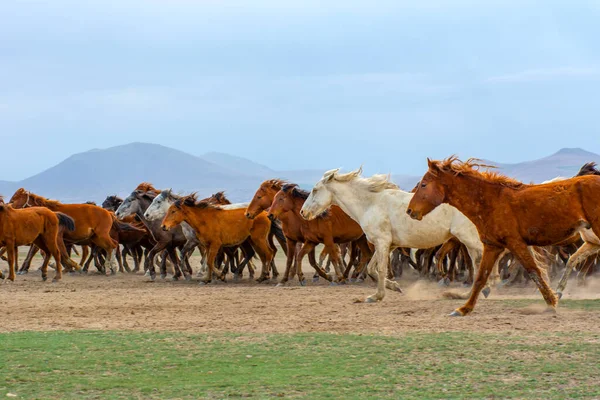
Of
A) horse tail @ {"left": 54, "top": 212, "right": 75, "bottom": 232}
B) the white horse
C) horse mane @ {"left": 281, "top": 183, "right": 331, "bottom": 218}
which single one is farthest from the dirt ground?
horse tail @ {"left": 54, "top": 212, "right": 75, "bottom": 232}

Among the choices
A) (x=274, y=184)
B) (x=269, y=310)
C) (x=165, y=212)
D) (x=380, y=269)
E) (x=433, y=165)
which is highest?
(x=274, y=184)

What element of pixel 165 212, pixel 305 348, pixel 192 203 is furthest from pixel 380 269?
pixel 165 212

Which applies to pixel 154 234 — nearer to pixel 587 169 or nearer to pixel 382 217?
pixel 382 217

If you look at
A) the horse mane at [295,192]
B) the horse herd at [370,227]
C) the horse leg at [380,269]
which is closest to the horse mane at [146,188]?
the horse herd at [370,227]

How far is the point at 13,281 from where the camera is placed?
21938mm

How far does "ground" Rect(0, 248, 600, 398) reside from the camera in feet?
27.2

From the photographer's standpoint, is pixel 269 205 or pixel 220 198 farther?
pixel 220 198

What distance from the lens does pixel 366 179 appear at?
1577cm

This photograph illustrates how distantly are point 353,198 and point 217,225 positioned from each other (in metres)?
6.38

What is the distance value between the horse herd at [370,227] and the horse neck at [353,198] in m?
0.02

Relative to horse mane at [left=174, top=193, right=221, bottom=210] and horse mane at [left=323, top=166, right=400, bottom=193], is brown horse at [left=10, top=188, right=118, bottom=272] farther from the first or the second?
horse mane at [left=323, top=166, right=400, bottom=193]

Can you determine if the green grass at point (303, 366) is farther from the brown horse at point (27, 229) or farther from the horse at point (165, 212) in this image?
the horse at point (165, 212)

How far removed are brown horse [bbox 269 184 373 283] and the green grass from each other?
8.80 m

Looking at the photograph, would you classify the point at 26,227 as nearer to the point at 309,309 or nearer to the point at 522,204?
the point at 309,309
